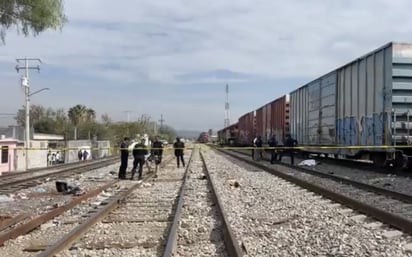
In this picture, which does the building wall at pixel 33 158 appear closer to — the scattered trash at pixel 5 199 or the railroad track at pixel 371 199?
the scattered trash at pixel 5 199

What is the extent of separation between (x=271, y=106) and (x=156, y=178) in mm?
24935

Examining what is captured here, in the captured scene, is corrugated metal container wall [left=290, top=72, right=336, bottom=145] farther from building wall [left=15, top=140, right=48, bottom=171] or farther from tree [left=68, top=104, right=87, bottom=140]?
tree [left=68, top=104, right=87, bottom=140]

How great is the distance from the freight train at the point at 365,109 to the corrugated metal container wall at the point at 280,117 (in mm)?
5341

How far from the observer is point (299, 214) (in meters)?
11.7

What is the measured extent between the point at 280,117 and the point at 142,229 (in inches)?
1281

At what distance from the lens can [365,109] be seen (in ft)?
74.3

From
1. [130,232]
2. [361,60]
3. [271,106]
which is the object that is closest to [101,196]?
[130,232]

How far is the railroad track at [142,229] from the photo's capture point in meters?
8.45

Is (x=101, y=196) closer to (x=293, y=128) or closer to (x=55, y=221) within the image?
(x=55, y=221)

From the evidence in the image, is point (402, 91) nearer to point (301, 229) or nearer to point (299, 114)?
point (301, 229)

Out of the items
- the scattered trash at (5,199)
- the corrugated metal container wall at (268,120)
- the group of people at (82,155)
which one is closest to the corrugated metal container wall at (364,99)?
the scattered trash at (5,199)

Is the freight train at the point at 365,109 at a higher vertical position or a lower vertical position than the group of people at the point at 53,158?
higher

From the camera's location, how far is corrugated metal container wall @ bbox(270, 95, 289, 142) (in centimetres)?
4025

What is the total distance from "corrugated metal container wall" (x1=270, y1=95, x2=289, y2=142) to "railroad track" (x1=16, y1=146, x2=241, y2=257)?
24.6 meters
